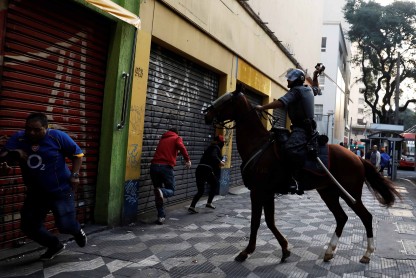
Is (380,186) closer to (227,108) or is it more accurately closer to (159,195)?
(227,108)

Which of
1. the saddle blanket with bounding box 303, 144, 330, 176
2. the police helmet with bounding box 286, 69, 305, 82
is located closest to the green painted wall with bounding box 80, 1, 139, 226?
the police helmet with bounding box 286, 69, 305, 82

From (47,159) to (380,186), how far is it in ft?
14.7

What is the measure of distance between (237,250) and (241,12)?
816cm

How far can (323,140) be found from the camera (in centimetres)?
554

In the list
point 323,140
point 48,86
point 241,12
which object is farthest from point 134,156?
point 241,12

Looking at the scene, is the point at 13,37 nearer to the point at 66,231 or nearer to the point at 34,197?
the point at 34,197

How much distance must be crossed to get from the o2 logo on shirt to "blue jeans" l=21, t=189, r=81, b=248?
1.08ft

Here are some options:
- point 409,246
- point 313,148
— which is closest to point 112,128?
point 313,148

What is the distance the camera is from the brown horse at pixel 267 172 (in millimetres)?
5379

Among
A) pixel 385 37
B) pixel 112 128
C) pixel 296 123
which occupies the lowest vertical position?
pixel 112 128

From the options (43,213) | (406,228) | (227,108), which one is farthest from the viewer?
(406,228)

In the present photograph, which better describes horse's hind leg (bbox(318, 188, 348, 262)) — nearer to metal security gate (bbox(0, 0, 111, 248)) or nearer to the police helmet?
the police helmet

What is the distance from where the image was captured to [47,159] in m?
4.31

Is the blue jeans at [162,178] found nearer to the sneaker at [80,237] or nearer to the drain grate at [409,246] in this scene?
the sneaker at [80,237]
